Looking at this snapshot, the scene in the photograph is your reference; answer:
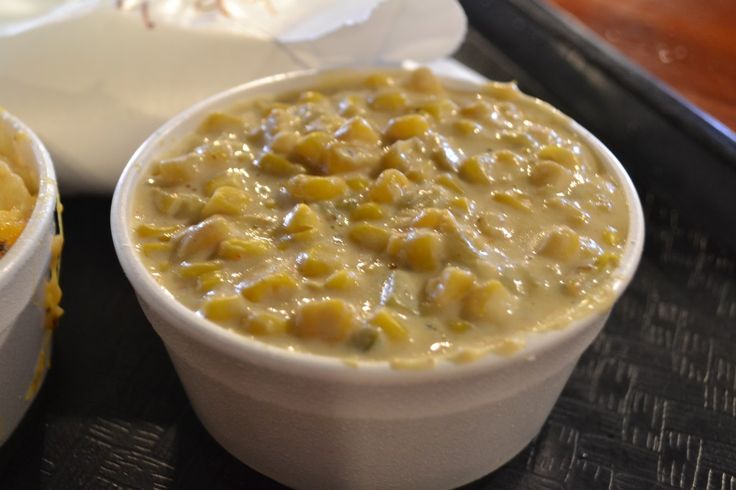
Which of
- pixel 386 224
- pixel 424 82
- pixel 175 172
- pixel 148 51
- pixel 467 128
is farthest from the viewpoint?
pixel 148 51

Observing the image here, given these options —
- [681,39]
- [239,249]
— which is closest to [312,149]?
[239,249]

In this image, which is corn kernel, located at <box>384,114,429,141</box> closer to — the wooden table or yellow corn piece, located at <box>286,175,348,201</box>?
yellow corn piece, located at <box>286,175,348,201</box>

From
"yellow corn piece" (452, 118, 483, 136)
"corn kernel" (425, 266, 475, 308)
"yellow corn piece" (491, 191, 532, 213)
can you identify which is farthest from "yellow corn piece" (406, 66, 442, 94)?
"corn kernel" (425, 266, 475, 308)

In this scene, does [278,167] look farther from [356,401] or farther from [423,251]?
[356,401]

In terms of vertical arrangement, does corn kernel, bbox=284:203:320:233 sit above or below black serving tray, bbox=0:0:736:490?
above

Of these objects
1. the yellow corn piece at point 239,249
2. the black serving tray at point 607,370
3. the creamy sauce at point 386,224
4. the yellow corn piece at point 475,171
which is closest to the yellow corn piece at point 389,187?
the creamy sauce at point 386,224
